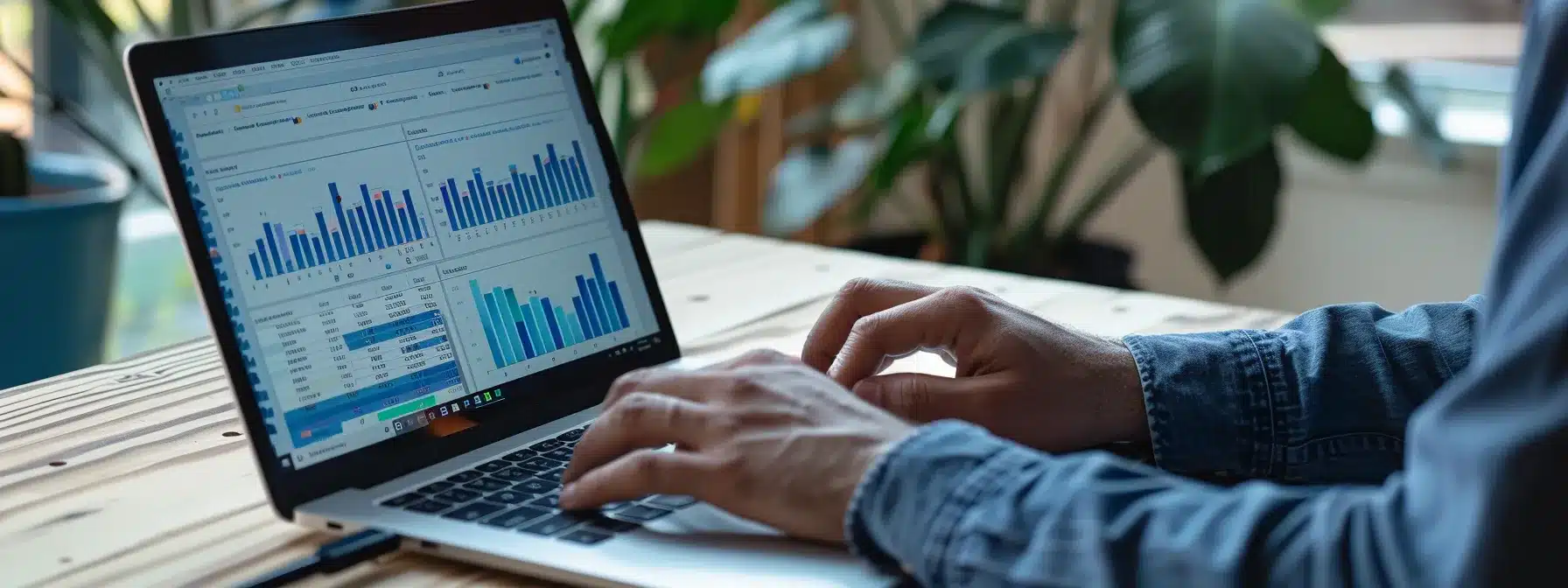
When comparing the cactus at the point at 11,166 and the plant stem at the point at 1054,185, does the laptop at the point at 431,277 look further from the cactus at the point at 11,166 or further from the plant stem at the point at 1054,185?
the plant stem at the point at 1054,185

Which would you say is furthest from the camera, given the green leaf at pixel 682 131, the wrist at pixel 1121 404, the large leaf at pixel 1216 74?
the green leaf at pixel 682 131

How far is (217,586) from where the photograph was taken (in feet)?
2.08

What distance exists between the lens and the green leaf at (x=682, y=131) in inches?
83.8

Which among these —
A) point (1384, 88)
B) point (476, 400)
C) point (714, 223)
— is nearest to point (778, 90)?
point (714, 223)

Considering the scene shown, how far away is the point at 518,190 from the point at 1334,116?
48.2 inches

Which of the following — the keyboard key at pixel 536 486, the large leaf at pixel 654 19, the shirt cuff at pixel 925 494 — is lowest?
the shirt cuff at pixel 925 494

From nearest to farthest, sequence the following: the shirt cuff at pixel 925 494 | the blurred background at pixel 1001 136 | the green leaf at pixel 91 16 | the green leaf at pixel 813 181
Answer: the shirt cuff at pixel 925 494 → the blurred background at pixel 1001 136 → the green leaf at pixel 91 16 → the green leaf at pixel 813 181

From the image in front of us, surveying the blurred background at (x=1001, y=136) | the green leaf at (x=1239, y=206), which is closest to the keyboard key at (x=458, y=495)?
the blurred background at (x=1001, y=136)

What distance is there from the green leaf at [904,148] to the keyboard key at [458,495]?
1259 mm

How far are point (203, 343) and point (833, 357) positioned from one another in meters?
0.49

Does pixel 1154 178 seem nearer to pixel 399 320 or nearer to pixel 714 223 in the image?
pixel 714 223

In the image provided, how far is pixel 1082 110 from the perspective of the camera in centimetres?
251

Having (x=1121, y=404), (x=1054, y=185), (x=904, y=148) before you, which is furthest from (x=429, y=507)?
(x=1054, y=185)

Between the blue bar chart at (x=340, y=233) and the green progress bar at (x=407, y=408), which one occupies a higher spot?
the blue bar chart at (x=340, y=233)
